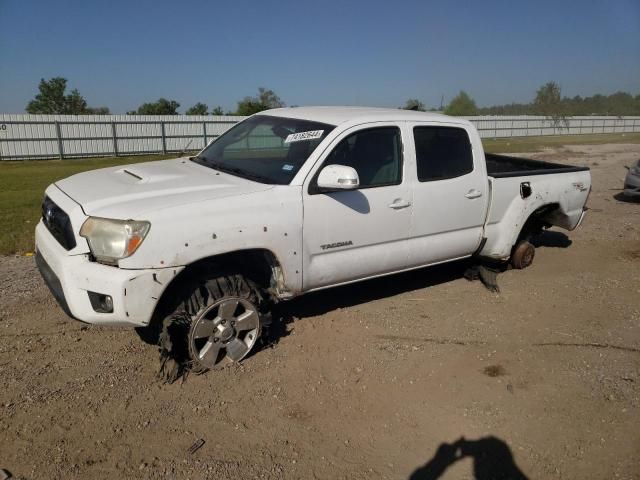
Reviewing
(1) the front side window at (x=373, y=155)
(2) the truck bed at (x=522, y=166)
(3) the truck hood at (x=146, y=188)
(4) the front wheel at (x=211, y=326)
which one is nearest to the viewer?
(3) the truck hood at (x=146, y=188)

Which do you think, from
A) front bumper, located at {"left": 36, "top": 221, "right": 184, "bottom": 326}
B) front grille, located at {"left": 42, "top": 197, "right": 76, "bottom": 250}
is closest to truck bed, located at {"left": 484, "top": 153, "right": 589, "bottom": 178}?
front bumper, located at {"left": 36, "top": 221, "right": 184, "bottom": 326}

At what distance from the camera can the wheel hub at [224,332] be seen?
377 centimetres

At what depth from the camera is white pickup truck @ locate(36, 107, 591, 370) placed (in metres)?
3.42

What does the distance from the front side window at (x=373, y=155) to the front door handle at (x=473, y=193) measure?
34.6 inches

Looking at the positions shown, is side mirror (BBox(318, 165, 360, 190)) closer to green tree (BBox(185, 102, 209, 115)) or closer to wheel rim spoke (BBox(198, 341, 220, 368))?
wheel rim spoke (BBox(198, 341, 220, 368))

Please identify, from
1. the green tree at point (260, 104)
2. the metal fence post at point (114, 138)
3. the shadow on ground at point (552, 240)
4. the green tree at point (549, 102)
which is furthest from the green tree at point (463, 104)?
the shadow on ground at point (552, 240)

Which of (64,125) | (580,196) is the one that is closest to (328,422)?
(580,196)

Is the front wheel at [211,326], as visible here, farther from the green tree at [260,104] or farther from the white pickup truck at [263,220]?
the green tree at [260,104]

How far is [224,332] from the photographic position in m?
3.89

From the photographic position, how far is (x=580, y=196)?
6.34 m

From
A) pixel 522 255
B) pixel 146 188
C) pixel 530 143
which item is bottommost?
pixel 522 255

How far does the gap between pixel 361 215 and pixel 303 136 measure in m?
0.81

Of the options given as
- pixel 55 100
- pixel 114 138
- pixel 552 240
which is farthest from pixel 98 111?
pixel 552 240

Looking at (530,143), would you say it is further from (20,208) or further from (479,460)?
(479,460)
